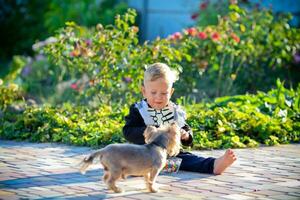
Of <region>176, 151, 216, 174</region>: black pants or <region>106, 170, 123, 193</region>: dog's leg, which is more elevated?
<region>176, 151, 216, 174</region>: black pants

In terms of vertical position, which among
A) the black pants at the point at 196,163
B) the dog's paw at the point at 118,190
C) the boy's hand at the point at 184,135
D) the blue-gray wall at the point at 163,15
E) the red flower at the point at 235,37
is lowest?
the dog's paw at the point at 118,190

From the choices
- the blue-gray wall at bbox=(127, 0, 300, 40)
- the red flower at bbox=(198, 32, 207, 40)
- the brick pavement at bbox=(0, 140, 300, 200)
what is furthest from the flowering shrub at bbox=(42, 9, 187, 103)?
the blue-gray wall at bbox=(127, 0, 300, 40)

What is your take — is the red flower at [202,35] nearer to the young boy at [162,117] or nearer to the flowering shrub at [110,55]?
the flowering shrub at [110,55]

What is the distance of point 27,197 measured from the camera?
5.13 meters

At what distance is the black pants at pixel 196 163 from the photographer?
6227 mm

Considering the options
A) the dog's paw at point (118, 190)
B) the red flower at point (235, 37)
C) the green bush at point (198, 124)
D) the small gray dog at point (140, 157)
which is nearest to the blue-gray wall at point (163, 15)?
the red flower at point (235, 37)

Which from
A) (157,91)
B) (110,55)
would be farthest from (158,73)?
(110,55)

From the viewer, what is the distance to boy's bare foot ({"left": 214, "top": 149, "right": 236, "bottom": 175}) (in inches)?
238

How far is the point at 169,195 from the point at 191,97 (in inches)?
230

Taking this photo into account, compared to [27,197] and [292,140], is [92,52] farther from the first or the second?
[27,197]

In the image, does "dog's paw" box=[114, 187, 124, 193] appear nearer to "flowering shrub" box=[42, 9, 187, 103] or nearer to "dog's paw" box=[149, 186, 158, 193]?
"dog's paw" box=[149, 186, 158, 193]

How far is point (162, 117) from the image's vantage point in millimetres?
6277

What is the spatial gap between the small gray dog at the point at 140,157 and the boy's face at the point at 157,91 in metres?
0.59

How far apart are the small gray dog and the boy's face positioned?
593 mm
